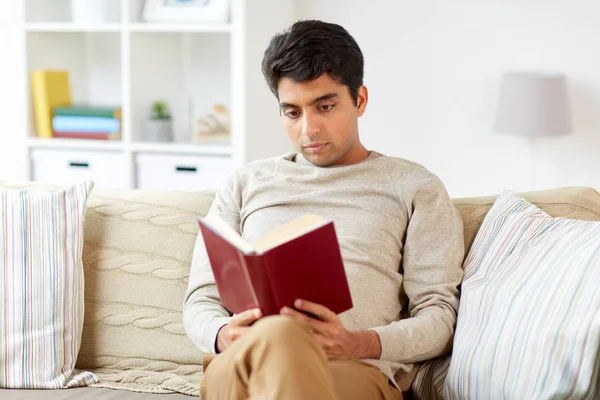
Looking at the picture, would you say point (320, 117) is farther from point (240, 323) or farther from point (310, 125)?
point (240, 323)

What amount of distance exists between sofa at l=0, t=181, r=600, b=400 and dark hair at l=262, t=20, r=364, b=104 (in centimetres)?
40

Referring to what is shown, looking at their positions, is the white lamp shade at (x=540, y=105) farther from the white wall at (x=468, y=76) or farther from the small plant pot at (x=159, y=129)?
the small plant pot at (x=159, y=129)

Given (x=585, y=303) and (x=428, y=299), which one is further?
(x=428, y=299)

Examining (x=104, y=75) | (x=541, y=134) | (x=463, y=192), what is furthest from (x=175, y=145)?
(x=541, y=134)

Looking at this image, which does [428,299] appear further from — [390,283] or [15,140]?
[15,140]

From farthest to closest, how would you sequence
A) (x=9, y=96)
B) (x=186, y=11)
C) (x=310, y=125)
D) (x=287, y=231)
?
(x=9, y=96), (x=186, y=11), (x=310, y=125), (x=287, y=231)

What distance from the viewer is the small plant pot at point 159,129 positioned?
3.64 meters

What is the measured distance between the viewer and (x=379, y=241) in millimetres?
1804

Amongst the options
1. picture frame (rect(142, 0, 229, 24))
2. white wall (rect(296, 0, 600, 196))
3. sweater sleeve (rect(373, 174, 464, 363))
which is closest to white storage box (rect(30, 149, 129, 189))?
picture frame (rect(142, 0, 229, 24))

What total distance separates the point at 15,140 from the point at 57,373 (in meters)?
2.35

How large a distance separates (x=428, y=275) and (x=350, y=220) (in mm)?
211

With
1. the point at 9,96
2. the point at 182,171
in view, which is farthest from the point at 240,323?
the point at 9,96

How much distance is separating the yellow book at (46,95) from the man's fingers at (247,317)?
2522 mm

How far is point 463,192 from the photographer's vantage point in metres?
3.63
